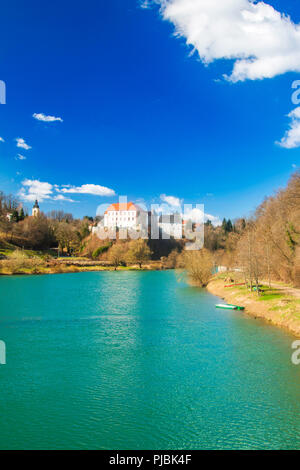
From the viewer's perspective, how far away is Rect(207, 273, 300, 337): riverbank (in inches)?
960

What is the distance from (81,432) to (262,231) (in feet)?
147

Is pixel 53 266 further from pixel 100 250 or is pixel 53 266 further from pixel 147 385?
pixel 147 385

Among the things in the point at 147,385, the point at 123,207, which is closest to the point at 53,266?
the point at 123,207

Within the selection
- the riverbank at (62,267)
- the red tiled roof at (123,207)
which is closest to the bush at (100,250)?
the riverbank at (62,267)

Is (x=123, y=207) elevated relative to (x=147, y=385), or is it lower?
elevated

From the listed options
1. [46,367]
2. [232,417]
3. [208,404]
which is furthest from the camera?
[46,367]

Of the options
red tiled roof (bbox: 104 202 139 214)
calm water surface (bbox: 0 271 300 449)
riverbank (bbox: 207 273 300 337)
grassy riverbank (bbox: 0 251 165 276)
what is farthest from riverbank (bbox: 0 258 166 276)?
riverbank (bbox: 207 273 300 337)

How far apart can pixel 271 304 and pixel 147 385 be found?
60.8ft

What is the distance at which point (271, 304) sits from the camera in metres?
29.1

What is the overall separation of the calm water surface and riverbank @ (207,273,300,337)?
127cm

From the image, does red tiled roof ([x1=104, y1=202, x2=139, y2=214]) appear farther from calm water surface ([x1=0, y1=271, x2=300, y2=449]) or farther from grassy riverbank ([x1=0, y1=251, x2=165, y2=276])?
calm water surface ([x1=0, y1=271, x2=300, y2=449])
